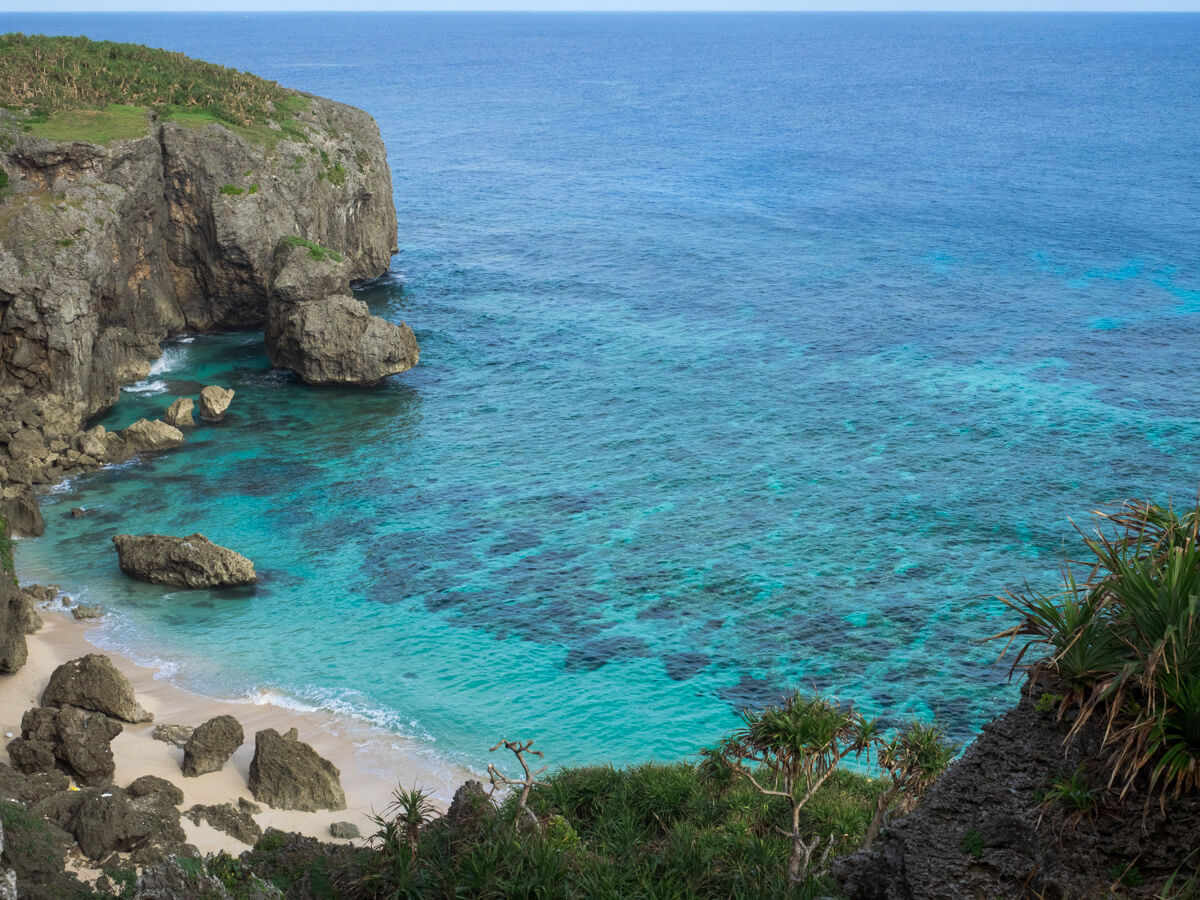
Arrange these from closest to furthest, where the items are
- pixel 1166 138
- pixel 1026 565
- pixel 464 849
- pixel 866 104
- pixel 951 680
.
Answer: pixel 464 849 → pixel 951 680 → pixel 1026 565 → pixel 1166 138 → pixel 866 104

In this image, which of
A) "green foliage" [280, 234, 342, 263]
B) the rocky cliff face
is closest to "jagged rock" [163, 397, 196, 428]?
the rocky cliff face

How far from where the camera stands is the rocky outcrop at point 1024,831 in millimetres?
13797

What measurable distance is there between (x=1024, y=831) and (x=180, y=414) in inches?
2110

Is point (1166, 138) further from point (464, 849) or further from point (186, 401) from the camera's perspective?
point (464, 849)

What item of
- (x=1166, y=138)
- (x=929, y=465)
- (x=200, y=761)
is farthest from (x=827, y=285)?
(x=1166, y=138)

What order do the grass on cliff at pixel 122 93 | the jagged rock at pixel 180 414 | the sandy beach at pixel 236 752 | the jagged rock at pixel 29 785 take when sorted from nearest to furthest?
the jagged rock at pixel 29 785 < the sandy beach at pixel 236 752 < the jagged rock at pixel 180 414 < the grass on cliff at pixel 122 93

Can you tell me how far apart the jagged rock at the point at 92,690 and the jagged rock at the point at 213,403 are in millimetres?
26461

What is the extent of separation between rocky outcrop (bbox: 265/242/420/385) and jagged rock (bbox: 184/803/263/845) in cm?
3813

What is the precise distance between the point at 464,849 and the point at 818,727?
7.53m

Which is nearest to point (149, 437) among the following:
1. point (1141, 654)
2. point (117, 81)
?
point (117, 81)

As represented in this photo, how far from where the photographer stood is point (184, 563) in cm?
4469

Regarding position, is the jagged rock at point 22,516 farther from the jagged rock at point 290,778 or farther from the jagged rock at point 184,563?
the jagged rock at point 290,778

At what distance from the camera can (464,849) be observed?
21.9 metres

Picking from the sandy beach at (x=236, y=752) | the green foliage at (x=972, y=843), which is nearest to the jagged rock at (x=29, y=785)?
the sandy beach at (x=236, y=752)
